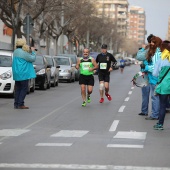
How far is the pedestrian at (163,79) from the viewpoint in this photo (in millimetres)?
11953

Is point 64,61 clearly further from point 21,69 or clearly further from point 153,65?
point 153,65

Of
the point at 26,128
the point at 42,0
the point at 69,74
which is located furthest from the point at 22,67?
the point at 42,0

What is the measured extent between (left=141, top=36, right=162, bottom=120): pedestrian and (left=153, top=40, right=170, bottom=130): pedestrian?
33.1 inches

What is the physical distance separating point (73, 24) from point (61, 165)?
219ft

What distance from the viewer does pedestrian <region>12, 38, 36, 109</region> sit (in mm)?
16812

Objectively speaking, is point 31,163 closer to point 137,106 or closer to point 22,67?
point 22,67

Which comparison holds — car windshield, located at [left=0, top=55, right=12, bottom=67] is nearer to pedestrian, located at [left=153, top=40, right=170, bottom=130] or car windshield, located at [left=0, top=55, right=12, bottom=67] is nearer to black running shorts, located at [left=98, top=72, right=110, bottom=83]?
black running shorts, located at [left=98, top=72, right=110, bottom=83]

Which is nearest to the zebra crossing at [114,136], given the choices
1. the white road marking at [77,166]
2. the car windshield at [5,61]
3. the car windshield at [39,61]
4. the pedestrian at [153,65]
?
the white road marking at [77,166]

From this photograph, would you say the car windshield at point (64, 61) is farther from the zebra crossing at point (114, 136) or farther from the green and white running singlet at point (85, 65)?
the zebra crossing at point (114, 136)

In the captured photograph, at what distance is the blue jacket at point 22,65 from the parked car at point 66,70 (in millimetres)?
19350

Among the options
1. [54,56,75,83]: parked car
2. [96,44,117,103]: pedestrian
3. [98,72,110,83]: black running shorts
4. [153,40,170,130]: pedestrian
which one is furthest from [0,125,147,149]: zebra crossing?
[54,56,75,83]: parked car

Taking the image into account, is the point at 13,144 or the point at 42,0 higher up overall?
the point at 42,0

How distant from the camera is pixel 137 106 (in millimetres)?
18141

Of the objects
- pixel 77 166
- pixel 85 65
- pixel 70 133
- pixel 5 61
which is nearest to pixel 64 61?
pixel 5 61
